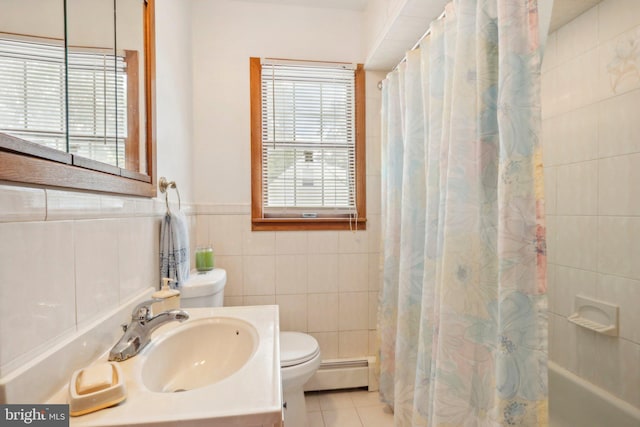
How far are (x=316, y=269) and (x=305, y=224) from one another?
0.31 meters

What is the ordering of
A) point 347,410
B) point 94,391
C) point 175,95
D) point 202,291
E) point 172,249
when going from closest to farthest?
point 94,391 < point 172,249 < point 202,291 < point 175,95 < point 347,410

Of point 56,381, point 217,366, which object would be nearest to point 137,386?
point 56,381

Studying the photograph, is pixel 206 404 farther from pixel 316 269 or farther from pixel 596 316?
pixel 596 316

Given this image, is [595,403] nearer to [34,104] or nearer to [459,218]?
[459,218]

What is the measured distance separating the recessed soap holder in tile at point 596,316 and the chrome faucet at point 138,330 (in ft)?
5.89

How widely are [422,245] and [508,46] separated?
89 cm

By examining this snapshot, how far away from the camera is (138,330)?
2.63ft

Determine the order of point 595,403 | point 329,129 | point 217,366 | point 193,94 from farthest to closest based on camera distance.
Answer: point 329,129 → point 193,94 → point 595,403 → point 217,366

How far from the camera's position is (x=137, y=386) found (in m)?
0.63

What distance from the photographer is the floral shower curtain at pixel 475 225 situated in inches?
32.5

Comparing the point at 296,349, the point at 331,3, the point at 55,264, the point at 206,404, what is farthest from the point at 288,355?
the point at 331,3

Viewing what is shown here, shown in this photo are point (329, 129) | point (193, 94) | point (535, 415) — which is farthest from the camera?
point (329, 129)

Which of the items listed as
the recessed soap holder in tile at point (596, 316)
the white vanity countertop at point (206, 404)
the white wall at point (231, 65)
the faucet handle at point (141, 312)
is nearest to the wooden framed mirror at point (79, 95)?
the faucet handle at point (141, 312)

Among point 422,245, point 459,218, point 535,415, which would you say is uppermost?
point 459,218
